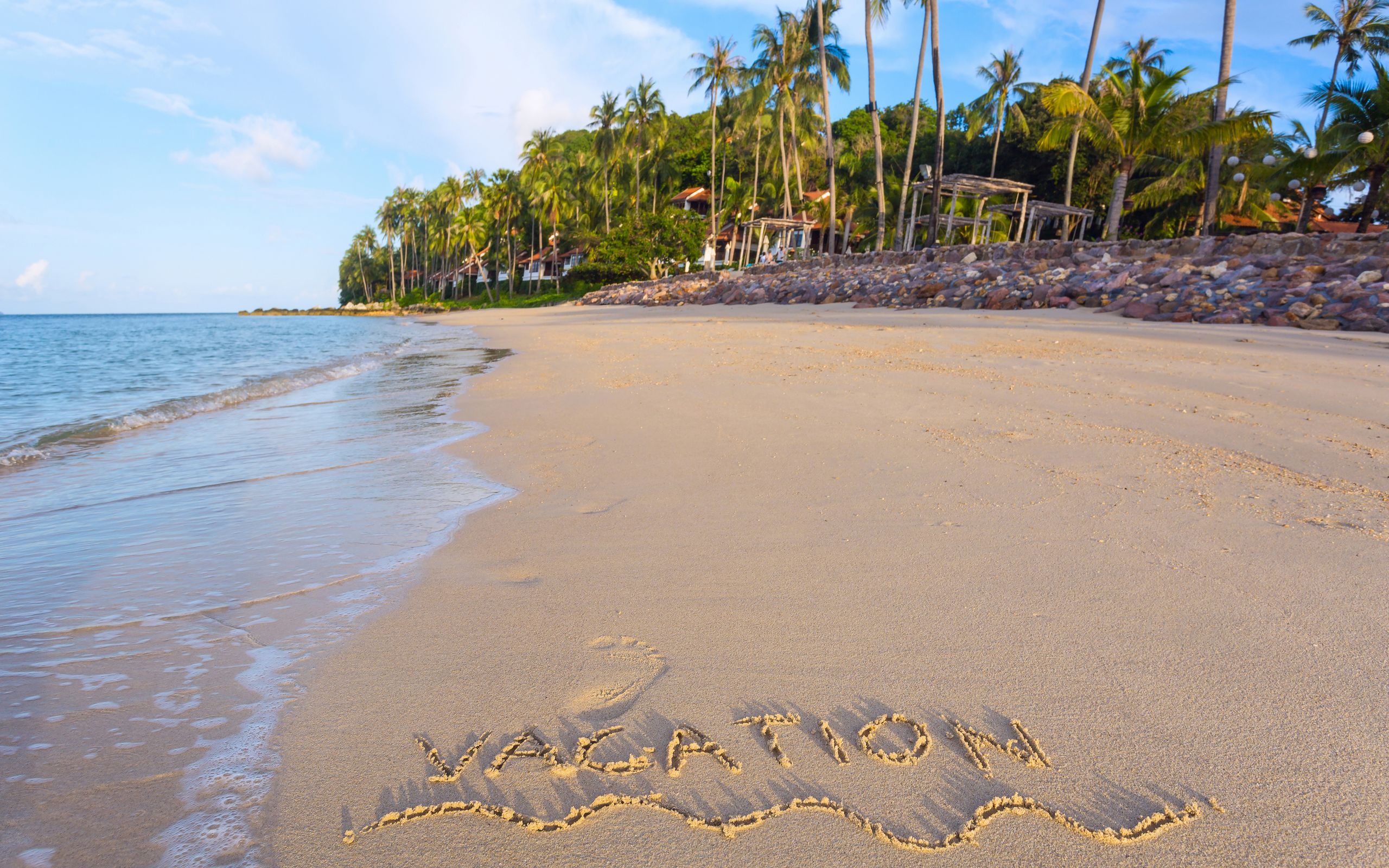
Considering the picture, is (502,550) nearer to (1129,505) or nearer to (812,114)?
(1129,505)

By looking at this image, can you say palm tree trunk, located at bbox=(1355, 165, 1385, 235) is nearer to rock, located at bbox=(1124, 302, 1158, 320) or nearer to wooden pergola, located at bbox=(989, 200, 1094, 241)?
wooden pergola, located at bbox=(989, 200, 1094, 241)

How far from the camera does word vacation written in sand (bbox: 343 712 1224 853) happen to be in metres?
1.43

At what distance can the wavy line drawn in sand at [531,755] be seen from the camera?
1612 millimetres

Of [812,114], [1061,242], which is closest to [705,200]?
[812,114]

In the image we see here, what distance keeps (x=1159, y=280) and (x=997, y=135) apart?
26.1m

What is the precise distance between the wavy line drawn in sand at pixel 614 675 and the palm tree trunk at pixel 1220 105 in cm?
1897

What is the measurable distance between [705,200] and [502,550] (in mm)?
52957

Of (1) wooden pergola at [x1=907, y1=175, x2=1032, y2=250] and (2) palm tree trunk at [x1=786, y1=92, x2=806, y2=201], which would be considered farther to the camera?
(2) palm tree trunk at [x1=786, y1=92, x2=806, y2=201]

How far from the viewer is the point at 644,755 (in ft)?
5.43

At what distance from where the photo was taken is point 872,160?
44.1m

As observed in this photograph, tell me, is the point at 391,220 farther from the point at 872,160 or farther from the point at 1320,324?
the point at 1320,324

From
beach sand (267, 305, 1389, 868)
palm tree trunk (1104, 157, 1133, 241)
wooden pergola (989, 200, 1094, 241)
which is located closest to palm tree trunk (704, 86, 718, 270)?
wooden pergola (989, 200, 1094, 241)

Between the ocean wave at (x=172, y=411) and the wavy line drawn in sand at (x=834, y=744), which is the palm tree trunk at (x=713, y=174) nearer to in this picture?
the ocean wave at (x=172, y=411)

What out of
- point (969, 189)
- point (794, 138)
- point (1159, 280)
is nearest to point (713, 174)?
point (794, 138)
